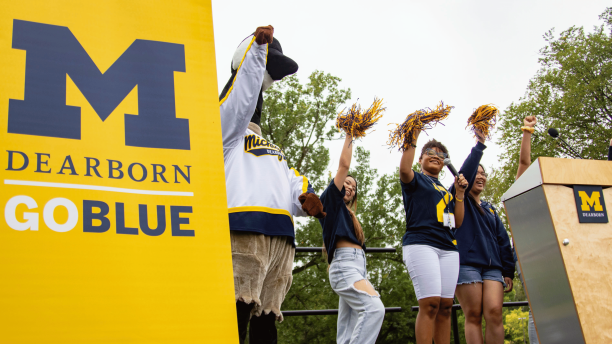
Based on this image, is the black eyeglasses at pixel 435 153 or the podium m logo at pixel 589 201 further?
Result: the black eyeglasses at pixel 435 153

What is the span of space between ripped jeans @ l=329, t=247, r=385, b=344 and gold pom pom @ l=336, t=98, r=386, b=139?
2.73 ft

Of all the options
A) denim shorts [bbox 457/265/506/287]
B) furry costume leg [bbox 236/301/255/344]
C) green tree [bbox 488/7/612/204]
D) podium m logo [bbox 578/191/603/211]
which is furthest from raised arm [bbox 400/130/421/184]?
green tree [bbox 488/7/612/204]

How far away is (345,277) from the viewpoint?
10.3ft

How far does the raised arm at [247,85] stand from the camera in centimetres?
214

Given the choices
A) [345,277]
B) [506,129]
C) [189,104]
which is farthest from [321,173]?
[189,104]

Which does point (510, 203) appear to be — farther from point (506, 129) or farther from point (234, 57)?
point (506, 129)

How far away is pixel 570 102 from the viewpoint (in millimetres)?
17906

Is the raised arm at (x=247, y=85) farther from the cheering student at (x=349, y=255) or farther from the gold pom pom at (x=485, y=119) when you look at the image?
the gold pom pom at (x=485, y=119)

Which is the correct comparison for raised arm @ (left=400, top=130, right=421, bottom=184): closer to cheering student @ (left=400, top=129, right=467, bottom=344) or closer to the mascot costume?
cheering student @ (left=400, top=129, right=467, bottom=344)

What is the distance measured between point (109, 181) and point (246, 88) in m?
0.96

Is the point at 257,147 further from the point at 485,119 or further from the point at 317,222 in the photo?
the point at 317,222

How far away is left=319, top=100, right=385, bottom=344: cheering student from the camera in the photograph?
2926 millimetres

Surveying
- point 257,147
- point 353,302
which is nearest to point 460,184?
point 353,302

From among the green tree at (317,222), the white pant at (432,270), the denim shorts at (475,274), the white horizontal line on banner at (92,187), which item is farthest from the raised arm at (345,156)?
the green tree at (317,222)
